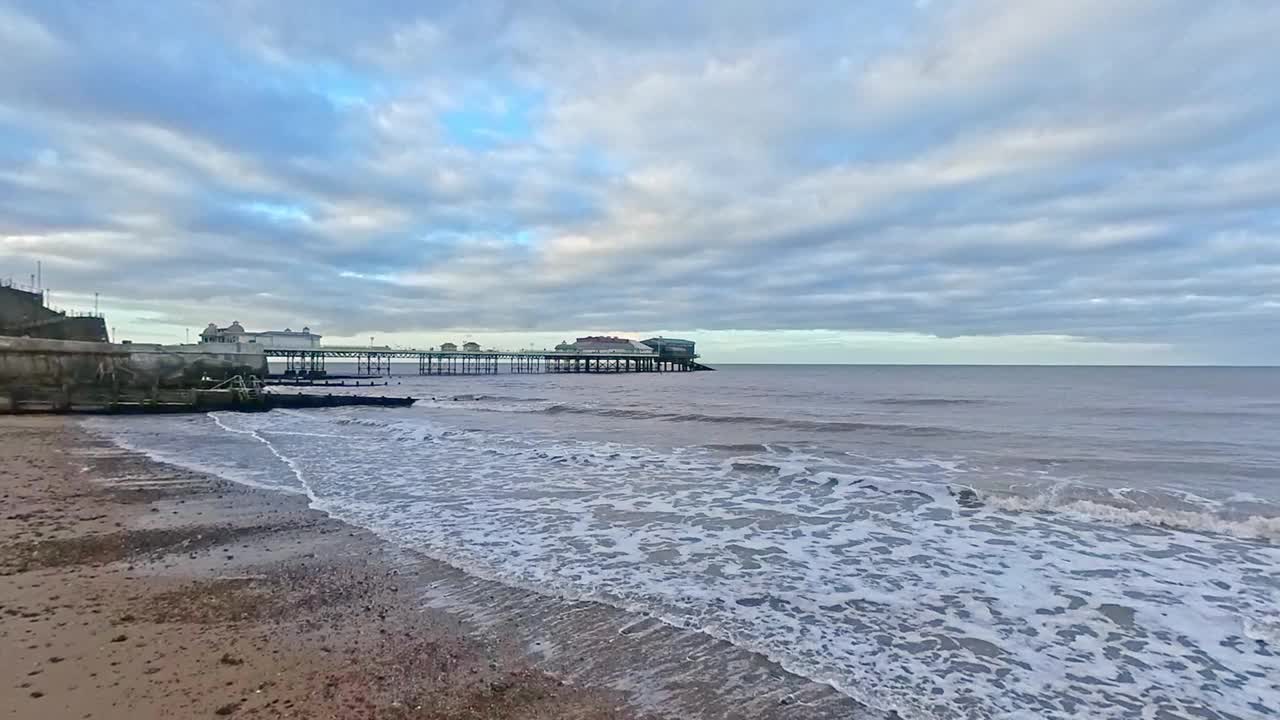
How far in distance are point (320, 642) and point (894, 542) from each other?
7363mm

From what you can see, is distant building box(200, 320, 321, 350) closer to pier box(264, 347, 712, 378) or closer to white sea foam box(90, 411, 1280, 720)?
pier box(264, 347, 712, 378)

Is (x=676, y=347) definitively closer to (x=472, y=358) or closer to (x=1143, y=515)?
(x=472, y=358)

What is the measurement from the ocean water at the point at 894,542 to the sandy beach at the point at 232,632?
138 centimetres

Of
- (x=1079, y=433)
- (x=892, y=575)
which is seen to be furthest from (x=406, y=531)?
(x=1079, y=433)

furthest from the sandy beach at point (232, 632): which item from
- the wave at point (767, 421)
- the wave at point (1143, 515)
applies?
the wave at point (767, 421)

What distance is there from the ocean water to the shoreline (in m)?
0.55

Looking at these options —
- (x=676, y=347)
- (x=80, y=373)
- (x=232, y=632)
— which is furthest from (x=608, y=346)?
(x=232, y=632)

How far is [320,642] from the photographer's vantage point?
205 inches

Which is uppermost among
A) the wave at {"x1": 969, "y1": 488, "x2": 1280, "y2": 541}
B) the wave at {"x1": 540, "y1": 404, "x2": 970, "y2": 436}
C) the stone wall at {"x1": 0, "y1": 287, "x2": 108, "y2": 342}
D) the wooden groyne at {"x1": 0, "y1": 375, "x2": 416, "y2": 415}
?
the stone wall at {"x1": 0, "y1": 287, "x2": 108, "y2": 342}

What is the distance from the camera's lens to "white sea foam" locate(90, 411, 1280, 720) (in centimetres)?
504

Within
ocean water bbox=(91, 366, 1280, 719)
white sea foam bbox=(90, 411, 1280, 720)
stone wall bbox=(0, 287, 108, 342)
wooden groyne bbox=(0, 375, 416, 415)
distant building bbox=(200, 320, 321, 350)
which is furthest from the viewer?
distant building bbox=(200, 320, 321, 350)

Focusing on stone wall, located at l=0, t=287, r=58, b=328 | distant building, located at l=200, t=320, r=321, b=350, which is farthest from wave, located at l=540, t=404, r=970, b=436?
distant building, located at l=200, t=320, r=321, b=350

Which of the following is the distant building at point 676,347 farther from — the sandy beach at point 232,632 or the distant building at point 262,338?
the sandy beach at point 232,632

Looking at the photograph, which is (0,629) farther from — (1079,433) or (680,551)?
(1079,433)
